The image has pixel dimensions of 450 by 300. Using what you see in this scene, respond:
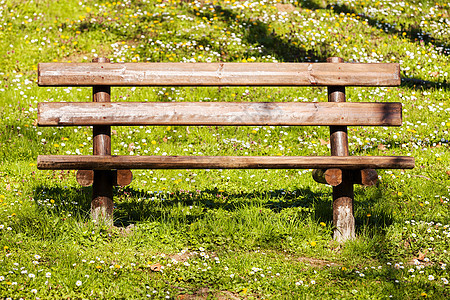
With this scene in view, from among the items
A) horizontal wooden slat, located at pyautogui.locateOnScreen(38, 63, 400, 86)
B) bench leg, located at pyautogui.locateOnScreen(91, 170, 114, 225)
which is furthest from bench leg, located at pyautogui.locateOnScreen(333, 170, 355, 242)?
bench leg, located at pyautogui.locateOnScreen(91, 170, 114, 225)

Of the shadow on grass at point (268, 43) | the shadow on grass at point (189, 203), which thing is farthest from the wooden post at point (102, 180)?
the shadow on grass at point (268, 43)

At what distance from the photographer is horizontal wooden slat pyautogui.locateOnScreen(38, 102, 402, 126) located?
15.4 ft

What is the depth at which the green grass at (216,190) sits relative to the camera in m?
4.20

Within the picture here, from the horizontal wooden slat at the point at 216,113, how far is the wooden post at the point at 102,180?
15 cm

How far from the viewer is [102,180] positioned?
4.83m

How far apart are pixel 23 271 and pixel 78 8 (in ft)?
28.8

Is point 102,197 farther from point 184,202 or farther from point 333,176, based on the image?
point 333,176

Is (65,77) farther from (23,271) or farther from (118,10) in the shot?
(118,10)

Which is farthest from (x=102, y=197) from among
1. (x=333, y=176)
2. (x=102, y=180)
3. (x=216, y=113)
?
(x=333, y=176)

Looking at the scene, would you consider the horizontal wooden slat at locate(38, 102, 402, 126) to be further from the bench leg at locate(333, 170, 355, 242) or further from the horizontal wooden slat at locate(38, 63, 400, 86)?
the bench leg at locate(333, 170, 355, 242)

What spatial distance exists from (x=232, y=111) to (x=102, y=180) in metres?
1.42

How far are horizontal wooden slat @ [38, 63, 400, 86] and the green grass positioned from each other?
133 centimetres

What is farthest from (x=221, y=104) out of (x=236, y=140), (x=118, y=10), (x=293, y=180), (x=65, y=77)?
(x=118, y=10)

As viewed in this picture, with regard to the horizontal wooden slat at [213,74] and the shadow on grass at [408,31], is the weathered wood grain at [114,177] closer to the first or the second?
the horizontal wooden slat at [213,74]
